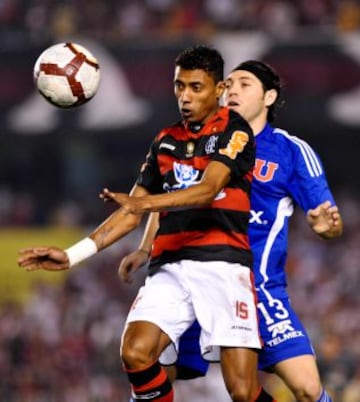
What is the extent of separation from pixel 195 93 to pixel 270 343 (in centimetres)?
147

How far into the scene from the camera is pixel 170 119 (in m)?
17.1

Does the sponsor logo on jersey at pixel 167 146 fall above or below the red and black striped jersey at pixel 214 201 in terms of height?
above

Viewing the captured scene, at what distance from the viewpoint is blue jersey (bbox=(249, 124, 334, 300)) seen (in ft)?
23.6

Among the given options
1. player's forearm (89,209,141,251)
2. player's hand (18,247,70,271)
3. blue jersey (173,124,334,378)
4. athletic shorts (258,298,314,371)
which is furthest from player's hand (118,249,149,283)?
player's hand (18,247,70,271)

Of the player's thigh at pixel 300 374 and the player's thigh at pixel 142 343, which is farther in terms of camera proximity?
the player's thigh at pixel 300 374

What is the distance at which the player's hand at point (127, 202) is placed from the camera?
6.11 metres

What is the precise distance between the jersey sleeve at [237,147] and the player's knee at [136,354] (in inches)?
41.2

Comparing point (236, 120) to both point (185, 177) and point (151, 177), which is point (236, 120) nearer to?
point (185, 177)

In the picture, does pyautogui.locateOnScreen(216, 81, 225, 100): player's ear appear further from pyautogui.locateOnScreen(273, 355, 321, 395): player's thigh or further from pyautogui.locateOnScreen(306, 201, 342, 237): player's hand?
pyautogui.locateOnScreen(273, 355, 321, 395): player's thigh

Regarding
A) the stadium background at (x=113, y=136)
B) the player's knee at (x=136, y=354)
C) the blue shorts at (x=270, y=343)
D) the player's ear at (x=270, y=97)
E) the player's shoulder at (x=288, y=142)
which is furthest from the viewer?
the stadium background at (x=113, y=136)

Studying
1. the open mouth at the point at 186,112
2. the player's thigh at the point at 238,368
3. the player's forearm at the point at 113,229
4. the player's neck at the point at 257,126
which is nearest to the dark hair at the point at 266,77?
the player's neck at the point at 257,126

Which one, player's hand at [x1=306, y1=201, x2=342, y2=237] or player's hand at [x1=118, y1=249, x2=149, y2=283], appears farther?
player's hand at [x1=118, y1=249, x2=149, y2=283]

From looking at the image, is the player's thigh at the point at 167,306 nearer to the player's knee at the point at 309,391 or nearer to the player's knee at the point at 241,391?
the player's knee at the point at 241,391

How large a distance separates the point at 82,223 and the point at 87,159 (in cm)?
243
